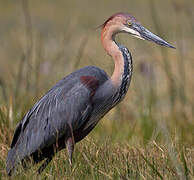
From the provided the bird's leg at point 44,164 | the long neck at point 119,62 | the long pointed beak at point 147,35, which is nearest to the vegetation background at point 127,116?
the bird's leg at point 44,164

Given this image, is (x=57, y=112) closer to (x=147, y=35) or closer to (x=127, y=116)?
(x=147, y=35)

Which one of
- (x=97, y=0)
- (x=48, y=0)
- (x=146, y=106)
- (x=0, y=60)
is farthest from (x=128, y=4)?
(x=146, y=106)

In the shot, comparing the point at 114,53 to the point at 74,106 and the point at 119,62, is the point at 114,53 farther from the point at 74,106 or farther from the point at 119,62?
the point at 74,106

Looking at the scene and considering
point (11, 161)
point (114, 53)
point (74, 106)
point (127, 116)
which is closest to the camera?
point (11, 161)

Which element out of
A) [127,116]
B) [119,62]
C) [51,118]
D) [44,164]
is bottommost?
[127,116]

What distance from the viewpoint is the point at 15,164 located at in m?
4.09

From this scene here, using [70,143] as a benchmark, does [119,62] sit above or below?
above

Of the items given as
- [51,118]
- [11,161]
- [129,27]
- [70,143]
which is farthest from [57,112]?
[129,27]

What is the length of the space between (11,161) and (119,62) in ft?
3.72

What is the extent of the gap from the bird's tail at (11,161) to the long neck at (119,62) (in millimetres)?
941

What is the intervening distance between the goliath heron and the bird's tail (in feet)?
0.06

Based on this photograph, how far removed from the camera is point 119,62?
4449 millimetres

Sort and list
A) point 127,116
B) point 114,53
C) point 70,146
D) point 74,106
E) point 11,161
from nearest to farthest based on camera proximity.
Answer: point 11,161, point 70,146, point 74,106, point 114,53, point 127,116

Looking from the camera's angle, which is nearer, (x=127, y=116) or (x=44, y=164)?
(x=44, y=164)
